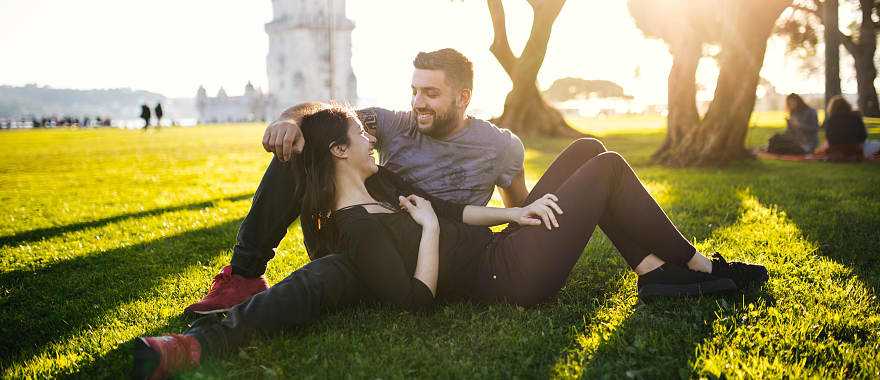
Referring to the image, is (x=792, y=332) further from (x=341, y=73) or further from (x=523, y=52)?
(x=341, y=73)

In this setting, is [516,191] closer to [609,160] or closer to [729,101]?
[609,160]

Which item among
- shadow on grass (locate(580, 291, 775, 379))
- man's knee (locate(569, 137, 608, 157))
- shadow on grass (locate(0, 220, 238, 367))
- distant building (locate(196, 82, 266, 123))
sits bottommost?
shadow on grass (locate(0, 220, 238, 367))

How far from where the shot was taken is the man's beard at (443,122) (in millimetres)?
4547

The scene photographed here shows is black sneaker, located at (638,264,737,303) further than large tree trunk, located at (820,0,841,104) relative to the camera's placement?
No

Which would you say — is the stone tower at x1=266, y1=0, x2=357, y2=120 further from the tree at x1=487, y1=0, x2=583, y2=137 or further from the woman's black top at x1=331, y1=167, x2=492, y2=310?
the woman's black top at x1=331, y1=167, x2=492, y2=310

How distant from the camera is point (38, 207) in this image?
9586 mm

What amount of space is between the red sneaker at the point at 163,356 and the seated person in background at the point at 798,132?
1549cm

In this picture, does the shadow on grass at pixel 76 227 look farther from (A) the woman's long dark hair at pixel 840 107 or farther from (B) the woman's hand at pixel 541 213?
(A) the woman's long dark hair at pixel 840 107

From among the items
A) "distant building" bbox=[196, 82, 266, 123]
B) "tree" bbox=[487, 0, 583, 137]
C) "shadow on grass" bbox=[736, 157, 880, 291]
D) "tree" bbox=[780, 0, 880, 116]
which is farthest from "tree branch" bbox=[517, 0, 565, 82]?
"distant building" bbox=[196, 82, 266, 123]

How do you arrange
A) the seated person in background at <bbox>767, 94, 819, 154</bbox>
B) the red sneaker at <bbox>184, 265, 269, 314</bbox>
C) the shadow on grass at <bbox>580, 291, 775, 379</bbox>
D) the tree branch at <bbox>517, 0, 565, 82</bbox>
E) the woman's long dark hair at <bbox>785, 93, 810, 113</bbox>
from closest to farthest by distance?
the shadow on grass at <bbox>580, 291, 775, 379</bbox>
the red sneaker at <bbox>184, 265, 269, 314</bbox>
the seated person in background at <bbox>767, 94, 819, 154</bbox>
the woman's long dark hair at <bbox>785, 93, 810, 113</bbox>
the tree branch at <bbox>517, 0, 565, 82</bbox>

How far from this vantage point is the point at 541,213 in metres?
3.65

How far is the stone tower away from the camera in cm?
9681

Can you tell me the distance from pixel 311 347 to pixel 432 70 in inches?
86.7

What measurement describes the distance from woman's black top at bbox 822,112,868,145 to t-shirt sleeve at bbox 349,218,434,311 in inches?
528
